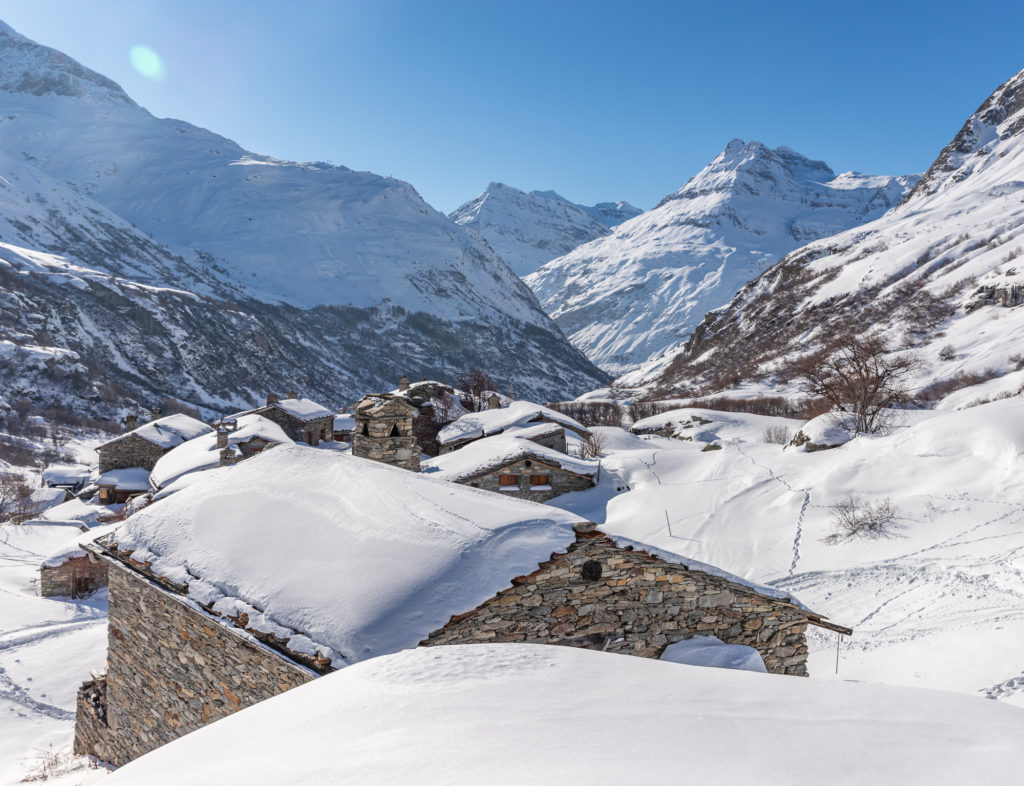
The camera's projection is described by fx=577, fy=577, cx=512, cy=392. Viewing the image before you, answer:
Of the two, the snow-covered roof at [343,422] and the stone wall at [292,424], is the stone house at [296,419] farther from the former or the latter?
the snow-covered roof at [343,422]

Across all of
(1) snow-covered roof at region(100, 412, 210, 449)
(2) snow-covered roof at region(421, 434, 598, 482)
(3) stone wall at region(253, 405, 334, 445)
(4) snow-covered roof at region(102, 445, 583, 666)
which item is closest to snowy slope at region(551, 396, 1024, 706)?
(2) snow-covered roof at region(421, 434, 598, 482)

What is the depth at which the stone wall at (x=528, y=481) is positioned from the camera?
854 inches

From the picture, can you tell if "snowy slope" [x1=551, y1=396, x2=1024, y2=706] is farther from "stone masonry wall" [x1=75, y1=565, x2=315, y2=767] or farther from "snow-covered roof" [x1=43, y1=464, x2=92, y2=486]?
"snow-covered roof" [x1=43, y1=464, x2=92, y2=486]

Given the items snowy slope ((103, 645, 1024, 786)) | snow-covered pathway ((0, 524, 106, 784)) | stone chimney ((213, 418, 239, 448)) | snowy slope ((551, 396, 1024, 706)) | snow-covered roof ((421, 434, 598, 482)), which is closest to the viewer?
snowy slope ((103, 645, 1024, 786))

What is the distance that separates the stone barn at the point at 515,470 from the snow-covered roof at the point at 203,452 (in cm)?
1717

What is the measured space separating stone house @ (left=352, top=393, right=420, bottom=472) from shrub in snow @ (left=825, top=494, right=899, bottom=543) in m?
13.6

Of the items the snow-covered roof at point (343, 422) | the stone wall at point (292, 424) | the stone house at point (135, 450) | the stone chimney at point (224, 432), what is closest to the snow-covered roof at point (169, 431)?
the stone house at point (135, 450)

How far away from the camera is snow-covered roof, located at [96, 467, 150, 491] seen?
135 feet

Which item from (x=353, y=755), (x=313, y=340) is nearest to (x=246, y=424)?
(x=353, y=755)

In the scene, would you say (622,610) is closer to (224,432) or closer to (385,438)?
(385,438)

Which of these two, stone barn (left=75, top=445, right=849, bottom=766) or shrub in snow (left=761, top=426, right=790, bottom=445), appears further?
shrub in snow (left=761, top=426, right=790, bottom=445)

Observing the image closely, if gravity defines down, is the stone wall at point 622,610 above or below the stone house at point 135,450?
above

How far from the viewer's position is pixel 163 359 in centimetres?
10788

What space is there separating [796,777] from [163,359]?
12446 centimetres
